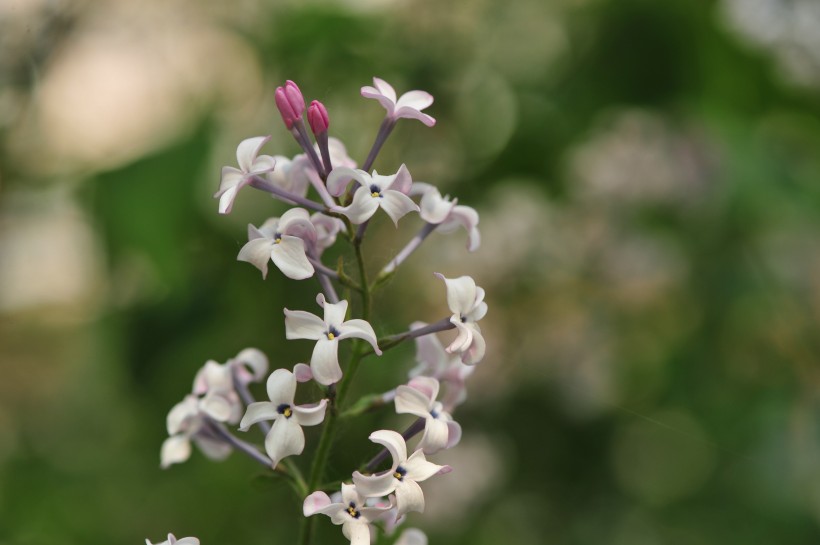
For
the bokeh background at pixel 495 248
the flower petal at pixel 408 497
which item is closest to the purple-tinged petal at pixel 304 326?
the flower petal at pixel 408 497

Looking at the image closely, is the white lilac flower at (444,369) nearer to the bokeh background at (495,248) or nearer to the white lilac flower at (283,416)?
the white lilac flower at (283,416)

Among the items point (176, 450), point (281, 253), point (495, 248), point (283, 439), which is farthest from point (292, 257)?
point (495, 248)

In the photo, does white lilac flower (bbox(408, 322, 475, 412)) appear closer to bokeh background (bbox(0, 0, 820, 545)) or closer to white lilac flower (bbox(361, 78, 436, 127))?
white lilac flower (bbox(361, 78, 436, 127))

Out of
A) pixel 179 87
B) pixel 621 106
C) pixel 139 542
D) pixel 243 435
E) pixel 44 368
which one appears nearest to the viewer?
pixel 243 435

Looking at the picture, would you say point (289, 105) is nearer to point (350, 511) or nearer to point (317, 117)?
point (317, 117)

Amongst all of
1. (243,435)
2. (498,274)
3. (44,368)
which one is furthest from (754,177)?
(44,368)

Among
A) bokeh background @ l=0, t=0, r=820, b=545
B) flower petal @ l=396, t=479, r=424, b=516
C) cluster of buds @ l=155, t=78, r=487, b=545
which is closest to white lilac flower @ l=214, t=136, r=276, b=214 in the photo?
cluster of buds @ l=155, t=78, r=487, b=545

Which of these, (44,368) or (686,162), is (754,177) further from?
(44,368)
